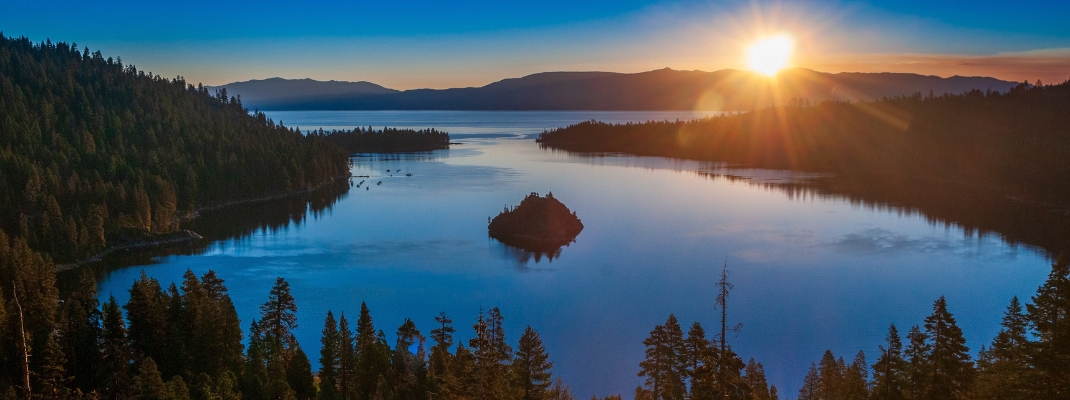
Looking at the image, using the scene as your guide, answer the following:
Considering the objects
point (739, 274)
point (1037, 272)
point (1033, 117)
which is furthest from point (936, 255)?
point (1033, 117)

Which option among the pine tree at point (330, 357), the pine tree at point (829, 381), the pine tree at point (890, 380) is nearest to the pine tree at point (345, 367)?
the pine tree at point (330, 357)

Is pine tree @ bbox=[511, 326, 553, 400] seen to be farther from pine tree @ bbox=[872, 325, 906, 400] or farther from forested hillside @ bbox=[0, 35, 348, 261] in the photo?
forested hillside @ bbox=[0, 35, 348, 261]

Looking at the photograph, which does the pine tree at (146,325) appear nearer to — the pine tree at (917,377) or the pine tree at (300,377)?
the pine tree at (300,377)

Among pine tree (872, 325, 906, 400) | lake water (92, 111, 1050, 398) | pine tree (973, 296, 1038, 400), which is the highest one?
pine tree (973, 296, 1038, 400)

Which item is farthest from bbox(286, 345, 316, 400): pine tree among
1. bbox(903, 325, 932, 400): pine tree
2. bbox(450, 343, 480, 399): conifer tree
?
bbox(903, 325, 932, 400): pine tree

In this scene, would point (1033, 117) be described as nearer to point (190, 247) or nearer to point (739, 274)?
point (739, 274)
